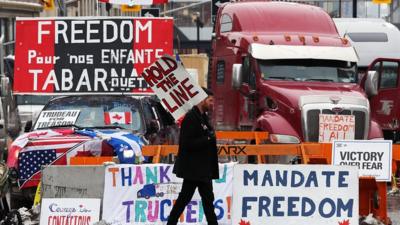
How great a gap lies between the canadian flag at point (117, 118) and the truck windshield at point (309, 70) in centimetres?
457

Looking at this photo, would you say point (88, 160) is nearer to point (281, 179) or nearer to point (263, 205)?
point (263, 205)

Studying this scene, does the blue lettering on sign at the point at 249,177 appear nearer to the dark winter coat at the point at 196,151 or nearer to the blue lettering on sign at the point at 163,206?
the dark winter coat at the point at 196,151

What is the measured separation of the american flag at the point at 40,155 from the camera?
575 inches

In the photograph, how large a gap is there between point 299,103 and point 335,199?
6666 millimetres

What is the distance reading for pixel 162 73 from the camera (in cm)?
1340

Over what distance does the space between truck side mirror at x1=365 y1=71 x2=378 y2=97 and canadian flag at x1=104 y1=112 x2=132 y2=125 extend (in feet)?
19.0

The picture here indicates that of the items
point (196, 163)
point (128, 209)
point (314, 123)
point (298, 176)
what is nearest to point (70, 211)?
point (128, 209)

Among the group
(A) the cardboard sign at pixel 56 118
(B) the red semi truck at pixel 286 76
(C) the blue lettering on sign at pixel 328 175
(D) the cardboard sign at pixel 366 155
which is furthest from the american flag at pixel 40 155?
(B) the red semi truck at pixel 286 76

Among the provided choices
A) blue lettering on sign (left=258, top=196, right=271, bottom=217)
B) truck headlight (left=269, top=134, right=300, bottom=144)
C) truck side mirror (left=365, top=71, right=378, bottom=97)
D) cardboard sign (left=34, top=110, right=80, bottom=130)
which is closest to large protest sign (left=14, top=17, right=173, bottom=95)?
cardboard sign (left=34, top=110, right=80, bottom=130)

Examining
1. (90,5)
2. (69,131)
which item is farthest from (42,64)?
(90,5)

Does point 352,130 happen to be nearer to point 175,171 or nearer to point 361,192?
point 361,192

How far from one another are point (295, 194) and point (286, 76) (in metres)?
8.34

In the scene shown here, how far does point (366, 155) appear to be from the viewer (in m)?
13.6

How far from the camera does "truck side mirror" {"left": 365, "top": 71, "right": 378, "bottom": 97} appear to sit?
20312mm
